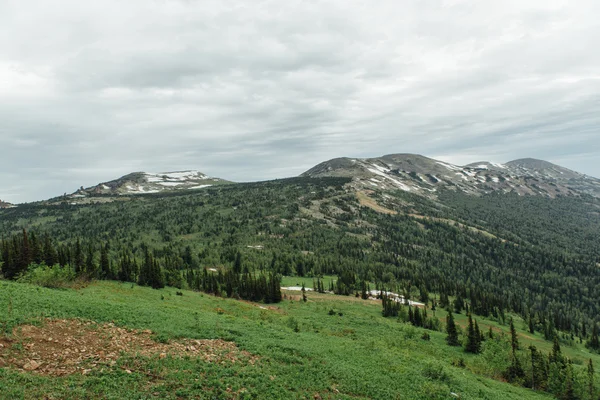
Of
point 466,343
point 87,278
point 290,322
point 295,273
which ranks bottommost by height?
point 295,273

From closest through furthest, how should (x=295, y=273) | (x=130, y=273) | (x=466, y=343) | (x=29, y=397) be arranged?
1. (x=29, y=397)
2. (x=466, y=343)
3. (x=130, y=273)
4. (x=295, y=273)

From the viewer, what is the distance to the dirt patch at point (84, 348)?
808 inches

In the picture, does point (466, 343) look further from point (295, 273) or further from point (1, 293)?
point (295, 273)

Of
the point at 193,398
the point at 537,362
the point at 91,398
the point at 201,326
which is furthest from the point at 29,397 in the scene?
the point at 537,362

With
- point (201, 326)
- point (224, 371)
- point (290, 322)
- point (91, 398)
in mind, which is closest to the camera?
point (91, 398)

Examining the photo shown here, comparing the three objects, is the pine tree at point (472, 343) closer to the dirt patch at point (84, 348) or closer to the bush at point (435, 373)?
the bush at point (435, 373)

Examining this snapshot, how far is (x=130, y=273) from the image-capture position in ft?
264

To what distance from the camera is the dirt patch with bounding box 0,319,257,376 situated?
20.5 meters

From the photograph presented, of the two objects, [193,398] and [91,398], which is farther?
[193,398]

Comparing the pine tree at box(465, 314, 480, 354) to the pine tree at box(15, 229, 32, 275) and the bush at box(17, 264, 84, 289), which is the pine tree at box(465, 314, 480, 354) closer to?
the bush at box(17, 264, 84, 289)

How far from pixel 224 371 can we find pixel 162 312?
56.4 feet

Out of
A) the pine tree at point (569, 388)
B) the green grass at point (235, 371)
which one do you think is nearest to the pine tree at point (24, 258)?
the green grass at point (235, 371)

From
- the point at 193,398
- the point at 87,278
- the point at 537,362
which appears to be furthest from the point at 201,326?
the point at 537,362

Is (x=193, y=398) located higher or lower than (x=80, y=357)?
lower
